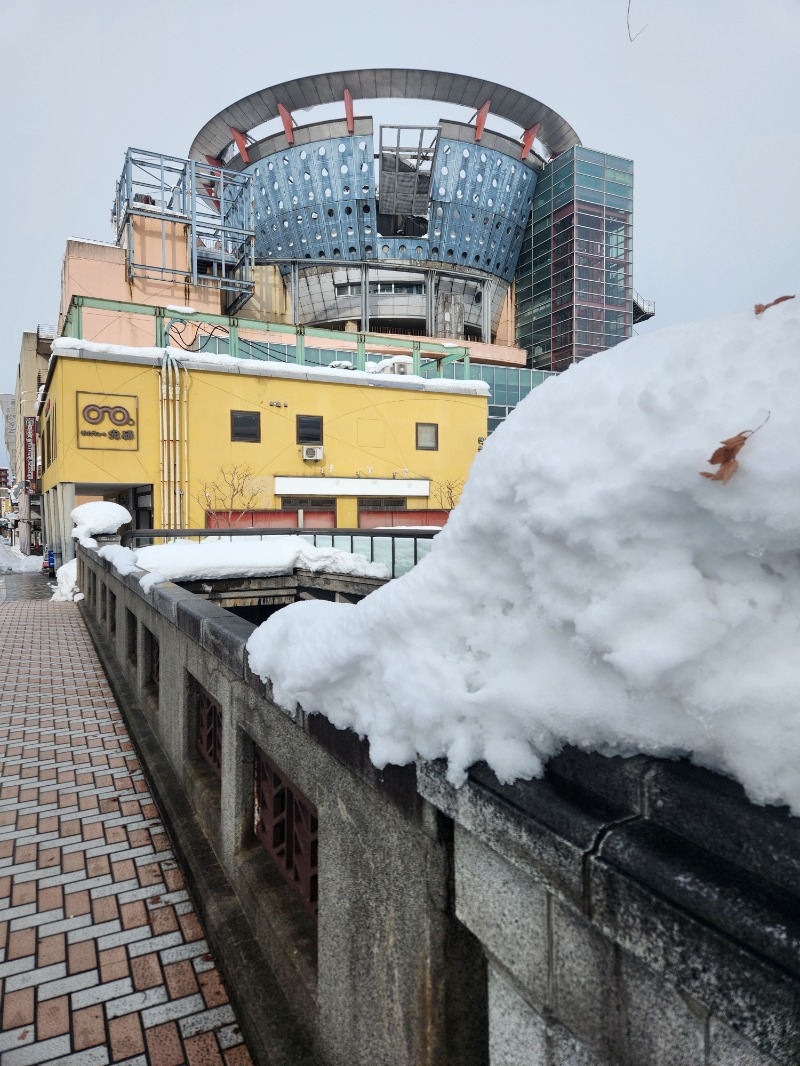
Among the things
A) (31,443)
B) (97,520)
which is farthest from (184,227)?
(97,520)

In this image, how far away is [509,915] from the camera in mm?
1503

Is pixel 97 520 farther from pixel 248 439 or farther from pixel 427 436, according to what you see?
pixel 427 436

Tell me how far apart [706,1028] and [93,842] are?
461cm

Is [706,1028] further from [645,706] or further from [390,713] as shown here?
[390,713]

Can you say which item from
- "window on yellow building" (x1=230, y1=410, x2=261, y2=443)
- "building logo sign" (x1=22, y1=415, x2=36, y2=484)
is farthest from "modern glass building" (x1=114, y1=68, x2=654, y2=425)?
"window on yellow building" (x1=230, y1=410, x2=261, y2=443)

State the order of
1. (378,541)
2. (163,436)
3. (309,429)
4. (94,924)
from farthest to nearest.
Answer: (309,429)
(163,436)
(378,541)
(94,924)

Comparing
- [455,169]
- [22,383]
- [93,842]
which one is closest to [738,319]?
[93,842]

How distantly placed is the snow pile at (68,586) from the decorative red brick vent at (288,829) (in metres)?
14.6

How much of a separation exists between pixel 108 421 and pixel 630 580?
22.2m

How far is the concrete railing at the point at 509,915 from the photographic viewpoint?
1.01 meters

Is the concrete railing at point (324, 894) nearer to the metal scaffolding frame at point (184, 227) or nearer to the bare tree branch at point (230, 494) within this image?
the bare tree branch at point (230, 494)

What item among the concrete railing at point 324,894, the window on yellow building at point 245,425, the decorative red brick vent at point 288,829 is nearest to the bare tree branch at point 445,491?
the window on yellow building at point 245,425

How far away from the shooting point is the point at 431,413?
26109 millimetres

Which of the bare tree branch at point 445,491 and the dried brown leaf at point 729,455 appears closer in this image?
the dried brown leaf at point 729,455
